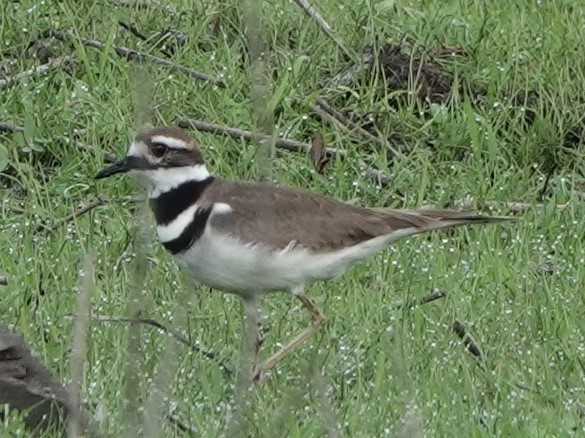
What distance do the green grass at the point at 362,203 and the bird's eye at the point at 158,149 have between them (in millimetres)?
452

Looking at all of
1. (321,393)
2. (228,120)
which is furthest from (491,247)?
(321,393)

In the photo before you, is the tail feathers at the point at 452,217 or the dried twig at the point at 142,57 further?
the dried twig at the point at 142,57

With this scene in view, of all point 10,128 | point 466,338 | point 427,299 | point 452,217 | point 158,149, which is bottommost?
point 10,128

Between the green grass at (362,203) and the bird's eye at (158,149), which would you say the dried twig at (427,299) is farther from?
the bird's eye at (158,149)

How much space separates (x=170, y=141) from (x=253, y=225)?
47 cm

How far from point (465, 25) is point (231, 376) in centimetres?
359

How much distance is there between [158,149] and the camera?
6.15m

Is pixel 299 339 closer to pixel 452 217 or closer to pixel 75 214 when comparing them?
pixel 452 217

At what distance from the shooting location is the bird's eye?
6.13m

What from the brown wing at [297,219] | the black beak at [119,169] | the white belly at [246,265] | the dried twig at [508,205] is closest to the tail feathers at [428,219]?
the brown wing at [297,219]

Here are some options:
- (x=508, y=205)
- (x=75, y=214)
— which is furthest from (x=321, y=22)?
(x=75, y=214)

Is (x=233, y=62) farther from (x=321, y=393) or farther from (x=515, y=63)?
(x=321, y=393)

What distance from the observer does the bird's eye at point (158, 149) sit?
6129 millimetres

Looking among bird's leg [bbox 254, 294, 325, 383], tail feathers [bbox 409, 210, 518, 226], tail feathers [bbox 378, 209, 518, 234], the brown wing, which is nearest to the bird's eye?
the brown wing
